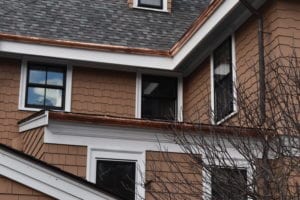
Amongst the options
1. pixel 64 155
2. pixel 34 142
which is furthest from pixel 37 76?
pixel 64 155

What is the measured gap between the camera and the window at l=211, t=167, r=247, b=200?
7.24 metres

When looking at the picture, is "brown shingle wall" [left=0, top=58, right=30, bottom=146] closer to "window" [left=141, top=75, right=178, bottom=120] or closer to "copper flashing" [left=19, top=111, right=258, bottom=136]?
"window" [left=141, top=75, right=178, bottom=120]

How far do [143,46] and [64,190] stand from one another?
7.70m

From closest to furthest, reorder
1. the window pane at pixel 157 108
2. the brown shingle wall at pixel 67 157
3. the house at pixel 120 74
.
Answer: the brown shingle wall at pixel 67 157 < the house at pixel 120 74 < the window pane at pixel 157 108

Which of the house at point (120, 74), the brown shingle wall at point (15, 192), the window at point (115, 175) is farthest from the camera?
the window at point (115, 175)

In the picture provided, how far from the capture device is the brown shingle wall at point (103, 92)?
14914 mm

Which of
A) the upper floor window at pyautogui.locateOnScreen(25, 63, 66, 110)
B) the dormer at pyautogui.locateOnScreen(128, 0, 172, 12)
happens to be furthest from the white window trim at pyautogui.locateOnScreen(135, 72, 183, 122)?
the dormer at pyautogui.locateOnScreen(128, 0, 172, 12)

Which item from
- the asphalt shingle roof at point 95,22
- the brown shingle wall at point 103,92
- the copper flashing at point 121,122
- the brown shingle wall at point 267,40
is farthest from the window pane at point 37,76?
the brown shingle wall at point 267,40

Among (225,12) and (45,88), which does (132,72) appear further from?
(225,12)

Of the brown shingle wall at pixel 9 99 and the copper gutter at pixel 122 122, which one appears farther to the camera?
the brown shingle wall at pixel 9 99

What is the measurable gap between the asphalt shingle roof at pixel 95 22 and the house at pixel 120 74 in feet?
0.08

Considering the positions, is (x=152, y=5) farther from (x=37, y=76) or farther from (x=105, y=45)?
(x=37, y=76)

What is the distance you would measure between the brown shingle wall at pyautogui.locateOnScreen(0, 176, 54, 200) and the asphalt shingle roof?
7.31m

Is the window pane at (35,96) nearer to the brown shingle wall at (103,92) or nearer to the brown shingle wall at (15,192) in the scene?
the brown shingle wall at (103,92)
